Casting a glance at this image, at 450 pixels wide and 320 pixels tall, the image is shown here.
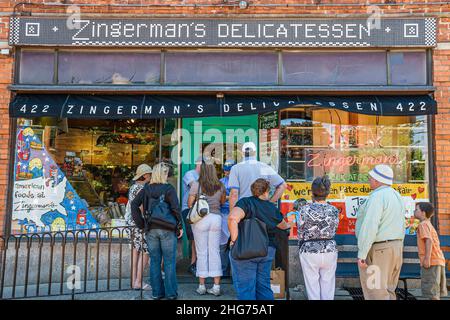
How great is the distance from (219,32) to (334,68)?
2.15m

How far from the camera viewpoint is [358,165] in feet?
25.7

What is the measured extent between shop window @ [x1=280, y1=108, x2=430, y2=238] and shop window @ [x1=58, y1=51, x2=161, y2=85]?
8.56 ft

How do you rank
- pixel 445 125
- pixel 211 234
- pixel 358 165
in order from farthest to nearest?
pixel 358 165 → pixel 445 125 → pixel 211 234

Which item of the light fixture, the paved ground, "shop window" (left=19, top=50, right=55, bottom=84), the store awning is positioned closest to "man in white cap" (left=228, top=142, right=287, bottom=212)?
the store awning

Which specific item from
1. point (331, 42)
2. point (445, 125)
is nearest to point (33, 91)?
point (331, 42)

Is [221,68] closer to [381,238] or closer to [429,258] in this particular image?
[381,238]

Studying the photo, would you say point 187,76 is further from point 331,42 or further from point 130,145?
point 331,42

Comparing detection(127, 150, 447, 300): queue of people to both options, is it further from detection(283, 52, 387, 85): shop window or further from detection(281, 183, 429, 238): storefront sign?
detection(283, 52, 387, 85): shop window

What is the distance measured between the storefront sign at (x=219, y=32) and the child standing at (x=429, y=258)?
3406mm

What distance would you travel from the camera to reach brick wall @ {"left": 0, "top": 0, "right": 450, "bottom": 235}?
732 cm

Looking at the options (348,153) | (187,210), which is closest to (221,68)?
(187,210)

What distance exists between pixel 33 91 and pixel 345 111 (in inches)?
218

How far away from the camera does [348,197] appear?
7.74 m

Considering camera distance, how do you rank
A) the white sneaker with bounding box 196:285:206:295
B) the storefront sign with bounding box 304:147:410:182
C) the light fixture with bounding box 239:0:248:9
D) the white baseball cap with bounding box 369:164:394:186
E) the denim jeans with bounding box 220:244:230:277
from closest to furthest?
the white baseball cap with bounding box 369:164:394:186
the white sneaker with bounding box 196:285:206:295
the denim jeans with bounding box 220:244:230:277
the light fixture with bounding box 239:0:248:9
the storefront sign with bounding box 304:147:410:182
